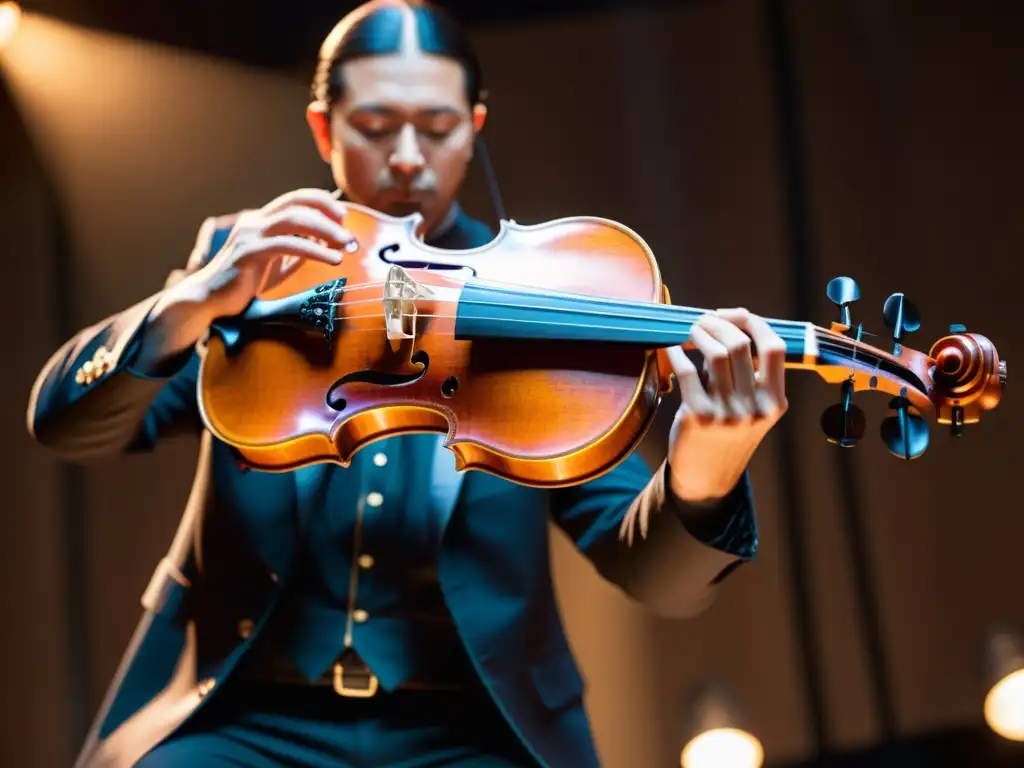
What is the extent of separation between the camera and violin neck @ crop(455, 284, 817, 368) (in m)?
1.14

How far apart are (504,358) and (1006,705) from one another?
111cm

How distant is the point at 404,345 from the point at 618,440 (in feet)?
0.78

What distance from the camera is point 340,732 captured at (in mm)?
1288

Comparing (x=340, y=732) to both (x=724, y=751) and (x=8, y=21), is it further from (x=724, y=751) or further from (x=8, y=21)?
(x=8, y=21)

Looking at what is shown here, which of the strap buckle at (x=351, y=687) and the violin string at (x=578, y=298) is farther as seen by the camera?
the strap buckle at (x=351, y=687)

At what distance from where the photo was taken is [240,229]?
1291 mm

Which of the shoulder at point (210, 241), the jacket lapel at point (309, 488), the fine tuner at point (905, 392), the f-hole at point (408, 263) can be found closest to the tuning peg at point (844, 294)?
the fine tuner at point (905, 392)

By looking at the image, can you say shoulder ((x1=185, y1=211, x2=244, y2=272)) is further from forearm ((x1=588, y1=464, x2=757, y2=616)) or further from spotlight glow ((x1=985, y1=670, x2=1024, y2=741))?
spotlight glow ((x1=985, y1=670, x2=1024, y2=741))

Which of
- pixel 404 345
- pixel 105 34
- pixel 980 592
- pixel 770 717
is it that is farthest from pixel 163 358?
pixel 980 592

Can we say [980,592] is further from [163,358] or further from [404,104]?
[163,358]

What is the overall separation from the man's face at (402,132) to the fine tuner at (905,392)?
50 centimetres

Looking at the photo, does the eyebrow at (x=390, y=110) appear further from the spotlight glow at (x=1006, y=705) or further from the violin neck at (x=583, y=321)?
the spotlight glow at (x=1006, y=705)


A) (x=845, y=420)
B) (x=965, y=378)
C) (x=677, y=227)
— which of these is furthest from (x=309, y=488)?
(x=677, y=227)

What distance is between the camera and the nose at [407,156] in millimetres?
1428
